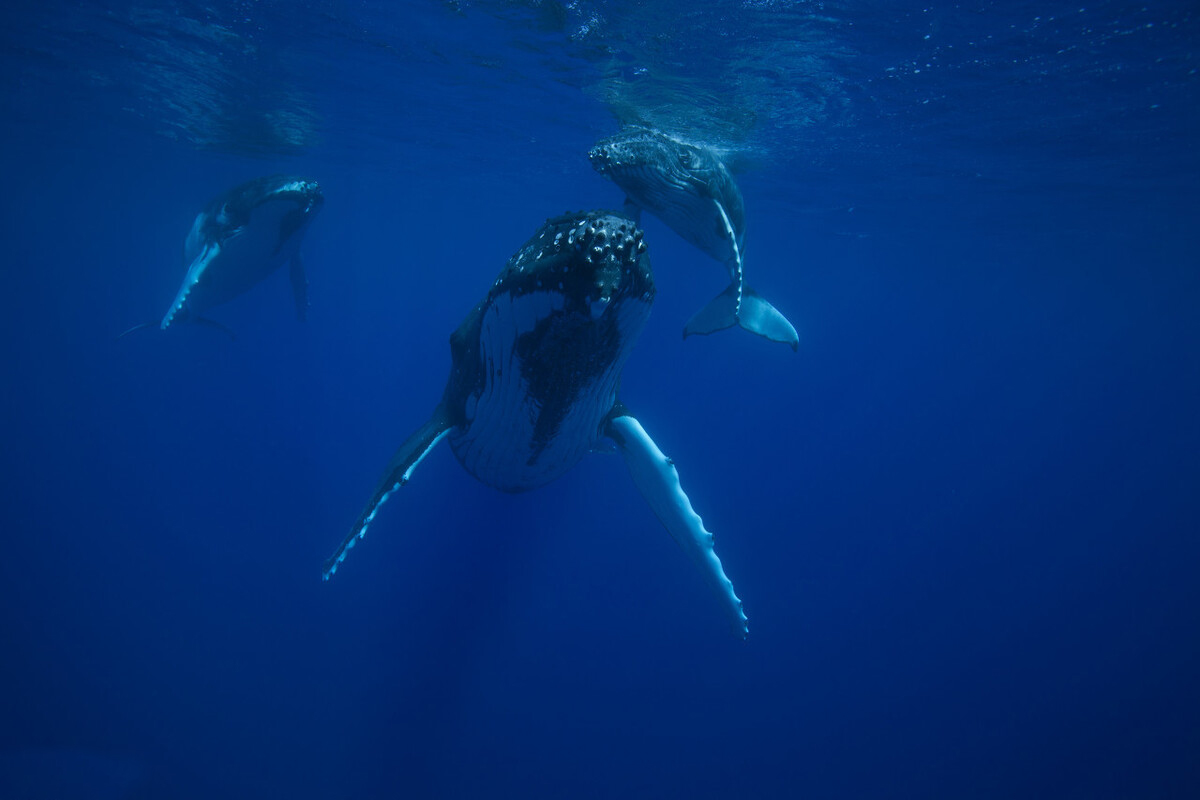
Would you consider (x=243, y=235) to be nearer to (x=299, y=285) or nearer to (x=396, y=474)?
(x=299, y=285)

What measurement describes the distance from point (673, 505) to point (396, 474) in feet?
8.54

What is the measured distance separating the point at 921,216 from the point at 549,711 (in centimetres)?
2956

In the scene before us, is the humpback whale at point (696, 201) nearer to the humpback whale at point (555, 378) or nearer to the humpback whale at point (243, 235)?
the humpback whale at point (555, 378)

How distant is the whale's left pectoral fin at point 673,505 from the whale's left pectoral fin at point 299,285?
13.5 meters

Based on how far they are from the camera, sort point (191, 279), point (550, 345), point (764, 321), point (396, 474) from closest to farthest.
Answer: point (550, 345) → point (396, 474) → point (764, 321) → point (191, 279)

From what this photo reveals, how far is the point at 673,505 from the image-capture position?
5703mm

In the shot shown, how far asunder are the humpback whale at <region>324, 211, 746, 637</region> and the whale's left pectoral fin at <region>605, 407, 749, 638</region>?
0.01 metres

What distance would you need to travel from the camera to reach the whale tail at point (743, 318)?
27.3 feet

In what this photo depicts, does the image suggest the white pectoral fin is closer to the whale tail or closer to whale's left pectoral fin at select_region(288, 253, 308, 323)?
the whale tail

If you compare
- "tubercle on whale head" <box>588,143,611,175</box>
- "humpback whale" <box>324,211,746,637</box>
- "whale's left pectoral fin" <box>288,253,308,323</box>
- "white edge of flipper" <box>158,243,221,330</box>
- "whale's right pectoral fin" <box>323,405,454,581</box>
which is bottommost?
"whale's left pectoral fin" <box>288,253,308,323</box>

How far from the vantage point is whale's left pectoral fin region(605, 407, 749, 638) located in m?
5.64

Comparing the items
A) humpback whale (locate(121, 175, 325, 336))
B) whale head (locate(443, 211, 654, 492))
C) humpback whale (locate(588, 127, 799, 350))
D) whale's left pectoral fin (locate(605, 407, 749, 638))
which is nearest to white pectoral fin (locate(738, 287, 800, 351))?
humpback whale (locate(588, 127, 799, 350))

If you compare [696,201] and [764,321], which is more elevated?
[696,201]

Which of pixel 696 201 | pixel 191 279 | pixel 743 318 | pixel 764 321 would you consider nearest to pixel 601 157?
pixel 696 201
